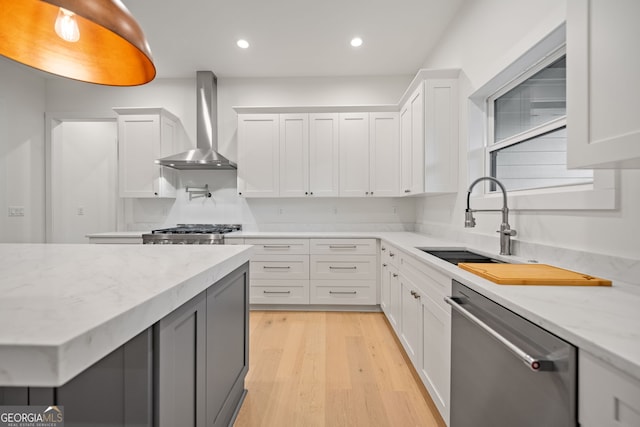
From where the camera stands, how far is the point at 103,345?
547 mm

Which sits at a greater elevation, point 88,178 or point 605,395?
point 88,178

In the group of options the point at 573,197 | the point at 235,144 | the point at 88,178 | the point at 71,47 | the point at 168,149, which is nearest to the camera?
the point at 71,47

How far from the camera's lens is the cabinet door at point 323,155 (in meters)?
3.56

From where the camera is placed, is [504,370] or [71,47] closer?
[504,370]

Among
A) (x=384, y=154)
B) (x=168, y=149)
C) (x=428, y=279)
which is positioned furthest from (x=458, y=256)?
(x=168, y=149)

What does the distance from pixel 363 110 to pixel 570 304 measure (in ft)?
10.2

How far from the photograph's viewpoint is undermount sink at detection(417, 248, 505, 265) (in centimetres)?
190

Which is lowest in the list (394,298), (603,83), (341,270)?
(394,298)

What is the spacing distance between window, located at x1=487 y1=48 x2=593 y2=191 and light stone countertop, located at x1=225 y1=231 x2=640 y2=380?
708 millimetres

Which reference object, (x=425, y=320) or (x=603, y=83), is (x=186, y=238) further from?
(x=603, y=83)

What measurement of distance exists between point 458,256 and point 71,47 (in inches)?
92.8

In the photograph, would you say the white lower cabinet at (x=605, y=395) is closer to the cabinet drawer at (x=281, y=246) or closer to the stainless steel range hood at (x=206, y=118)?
the cabinet drawer at (x=281, y=246)

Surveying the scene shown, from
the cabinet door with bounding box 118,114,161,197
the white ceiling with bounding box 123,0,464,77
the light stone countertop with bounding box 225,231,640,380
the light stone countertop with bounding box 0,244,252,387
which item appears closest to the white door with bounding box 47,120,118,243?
the cabinet door with bounding box 118,114,161,197

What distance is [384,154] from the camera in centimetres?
356
